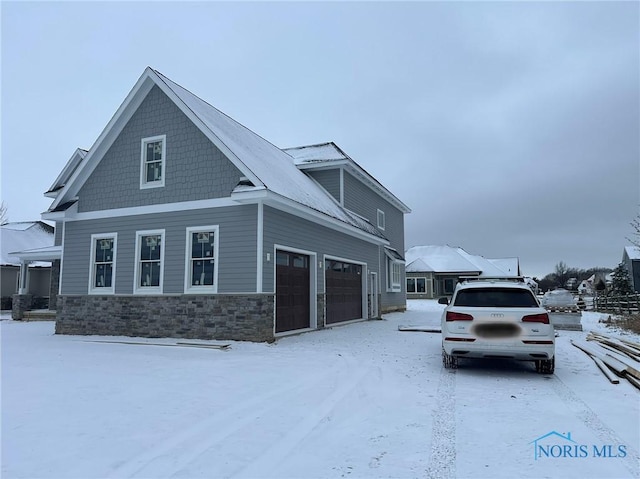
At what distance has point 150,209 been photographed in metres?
13.5

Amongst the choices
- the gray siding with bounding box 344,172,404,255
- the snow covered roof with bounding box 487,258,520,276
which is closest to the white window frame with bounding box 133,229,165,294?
the gray siding with bounding box 344,172,404,255

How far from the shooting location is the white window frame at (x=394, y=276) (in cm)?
2495

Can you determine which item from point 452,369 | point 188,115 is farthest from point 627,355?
point 188,115

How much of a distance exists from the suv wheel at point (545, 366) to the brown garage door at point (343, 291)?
29.1 ft

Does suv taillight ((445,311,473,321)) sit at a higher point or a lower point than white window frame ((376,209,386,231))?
lower

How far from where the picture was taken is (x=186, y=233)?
12.9 meters

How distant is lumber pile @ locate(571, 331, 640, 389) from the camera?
7.78 m

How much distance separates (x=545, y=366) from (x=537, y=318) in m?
1.13

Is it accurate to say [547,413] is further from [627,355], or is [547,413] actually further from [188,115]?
[188,115]

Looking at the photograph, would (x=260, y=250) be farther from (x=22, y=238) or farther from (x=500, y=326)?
(x=22, y=238)

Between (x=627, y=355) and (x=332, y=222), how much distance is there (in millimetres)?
8880

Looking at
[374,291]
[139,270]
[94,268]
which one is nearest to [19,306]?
[94,268]

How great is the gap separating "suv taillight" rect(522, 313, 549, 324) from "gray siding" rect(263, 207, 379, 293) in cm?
649

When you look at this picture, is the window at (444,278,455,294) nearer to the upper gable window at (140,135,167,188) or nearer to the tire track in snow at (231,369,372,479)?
the upper gable window at (140,135,167,188)
